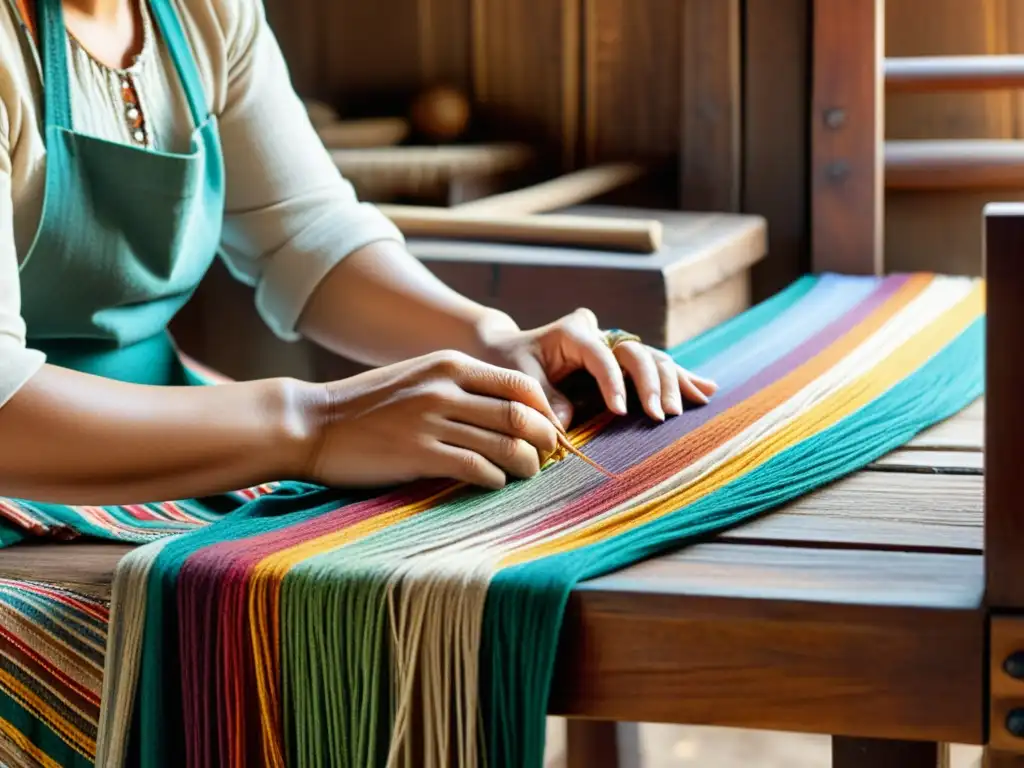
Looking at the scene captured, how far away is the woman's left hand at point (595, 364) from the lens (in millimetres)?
1085

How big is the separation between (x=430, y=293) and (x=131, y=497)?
38cm

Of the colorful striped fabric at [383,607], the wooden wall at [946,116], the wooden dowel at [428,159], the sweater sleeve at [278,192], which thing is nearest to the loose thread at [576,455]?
the colorful striped fabric at [383,607]

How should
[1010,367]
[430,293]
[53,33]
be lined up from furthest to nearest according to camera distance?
[430,293] → [53,33] → [1010,367]

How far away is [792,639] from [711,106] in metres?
1.37

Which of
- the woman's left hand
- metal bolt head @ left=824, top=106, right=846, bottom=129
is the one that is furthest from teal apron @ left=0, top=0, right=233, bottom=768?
metal bolt head @ left=824, top=106, right=846, bottom=129

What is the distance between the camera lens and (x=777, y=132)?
200cm

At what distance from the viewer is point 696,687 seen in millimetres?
747

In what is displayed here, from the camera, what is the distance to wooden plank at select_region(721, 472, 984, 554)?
83cm

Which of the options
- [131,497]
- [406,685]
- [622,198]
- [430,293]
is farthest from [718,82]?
[406,685]

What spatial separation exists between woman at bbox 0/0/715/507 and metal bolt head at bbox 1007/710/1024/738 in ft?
1.07

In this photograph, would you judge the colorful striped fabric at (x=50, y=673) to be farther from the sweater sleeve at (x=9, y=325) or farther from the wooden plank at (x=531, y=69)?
the wooden plank at (x=531, y=69)

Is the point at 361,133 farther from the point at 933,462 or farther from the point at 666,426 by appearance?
the point at 933,462

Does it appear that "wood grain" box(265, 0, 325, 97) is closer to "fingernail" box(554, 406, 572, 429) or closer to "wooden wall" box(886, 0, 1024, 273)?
"wooden wall" box(886, 0, 1024, 273)

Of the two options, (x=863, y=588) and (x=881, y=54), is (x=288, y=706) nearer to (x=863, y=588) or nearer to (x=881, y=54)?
(x=863, y=588)
